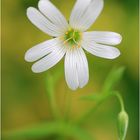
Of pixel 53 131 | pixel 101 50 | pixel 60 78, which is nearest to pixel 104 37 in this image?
pixel 101 50

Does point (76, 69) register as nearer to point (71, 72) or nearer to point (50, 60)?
point (71, 72)

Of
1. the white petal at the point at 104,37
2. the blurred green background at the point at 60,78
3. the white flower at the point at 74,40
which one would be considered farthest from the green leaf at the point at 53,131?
the white petal at the point at 104,37

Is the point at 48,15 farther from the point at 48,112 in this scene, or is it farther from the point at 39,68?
the point at 48,112

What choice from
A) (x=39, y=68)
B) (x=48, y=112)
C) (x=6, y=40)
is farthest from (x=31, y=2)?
(x=39, y=68)

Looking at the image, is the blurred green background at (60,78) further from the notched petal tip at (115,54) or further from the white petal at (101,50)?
the notched petal tip at (115,54)

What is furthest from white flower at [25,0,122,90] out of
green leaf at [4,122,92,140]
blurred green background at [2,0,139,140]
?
blurred green background at [2,0,139,140]

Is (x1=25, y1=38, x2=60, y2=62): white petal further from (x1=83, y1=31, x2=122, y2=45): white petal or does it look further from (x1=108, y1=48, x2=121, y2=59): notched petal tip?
(x1=108, y1=48, x2=121, y2=59): notched petal tip
